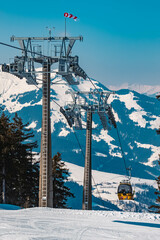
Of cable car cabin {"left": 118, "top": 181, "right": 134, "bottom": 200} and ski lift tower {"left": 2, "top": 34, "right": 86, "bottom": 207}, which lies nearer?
ski lift tower {"left": 2, "top": 34, "right": 86, "bottom": 207}

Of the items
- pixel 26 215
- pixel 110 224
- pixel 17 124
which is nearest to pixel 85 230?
pixel 110 224

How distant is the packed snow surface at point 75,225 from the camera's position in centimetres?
1909

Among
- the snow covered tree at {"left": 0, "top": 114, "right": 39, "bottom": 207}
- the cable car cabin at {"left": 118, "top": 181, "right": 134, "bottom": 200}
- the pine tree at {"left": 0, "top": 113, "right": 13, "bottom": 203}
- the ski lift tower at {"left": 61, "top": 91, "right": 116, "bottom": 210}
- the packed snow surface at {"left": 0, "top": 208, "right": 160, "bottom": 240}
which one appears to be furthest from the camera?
the cable car cabin at {"left": 118, "top": 181, "right": 134, "bottom": 200}

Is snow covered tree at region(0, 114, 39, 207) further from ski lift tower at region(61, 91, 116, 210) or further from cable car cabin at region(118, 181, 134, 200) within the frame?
cable car cabin at region(118, 181, 134, 200)

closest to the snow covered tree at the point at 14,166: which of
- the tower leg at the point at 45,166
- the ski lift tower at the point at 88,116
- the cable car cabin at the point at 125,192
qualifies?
the ski lift tower at the point at 88,116

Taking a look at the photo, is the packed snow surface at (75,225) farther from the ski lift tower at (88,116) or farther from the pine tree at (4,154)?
the pine tree at (4,154)

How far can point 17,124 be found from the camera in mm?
59562

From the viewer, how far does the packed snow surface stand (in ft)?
62.6

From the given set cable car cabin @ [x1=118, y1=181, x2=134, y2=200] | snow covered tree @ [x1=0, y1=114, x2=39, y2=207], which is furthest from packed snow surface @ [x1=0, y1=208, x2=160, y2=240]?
cable car cabin @ [x1=118, y1=181, x2=134, y2=200]

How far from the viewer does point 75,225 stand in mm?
21984

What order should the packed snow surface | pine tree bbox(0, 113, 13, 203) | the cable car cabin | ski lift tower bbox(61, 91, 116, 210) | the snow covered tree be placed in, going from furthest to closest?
the cable car cabin < the snow covered tree < pine tree bbox(0, 113, 13, 203) < ski lift tower bbox(61, 91, 116, 210) < the packed snow surface

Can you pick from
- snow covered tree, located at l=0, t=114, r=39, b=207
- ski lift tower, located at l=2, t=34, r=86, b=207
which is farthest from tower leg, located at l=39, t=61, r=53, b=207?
snow covered tree, located at l=0, t=114, r=39, b=207

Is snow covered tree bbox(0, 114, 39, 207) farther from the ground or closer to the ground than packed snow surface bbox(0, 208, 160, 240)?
farther from the ground

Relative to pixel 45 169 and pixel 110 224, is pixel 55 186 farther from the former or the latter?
pixel 110 224
